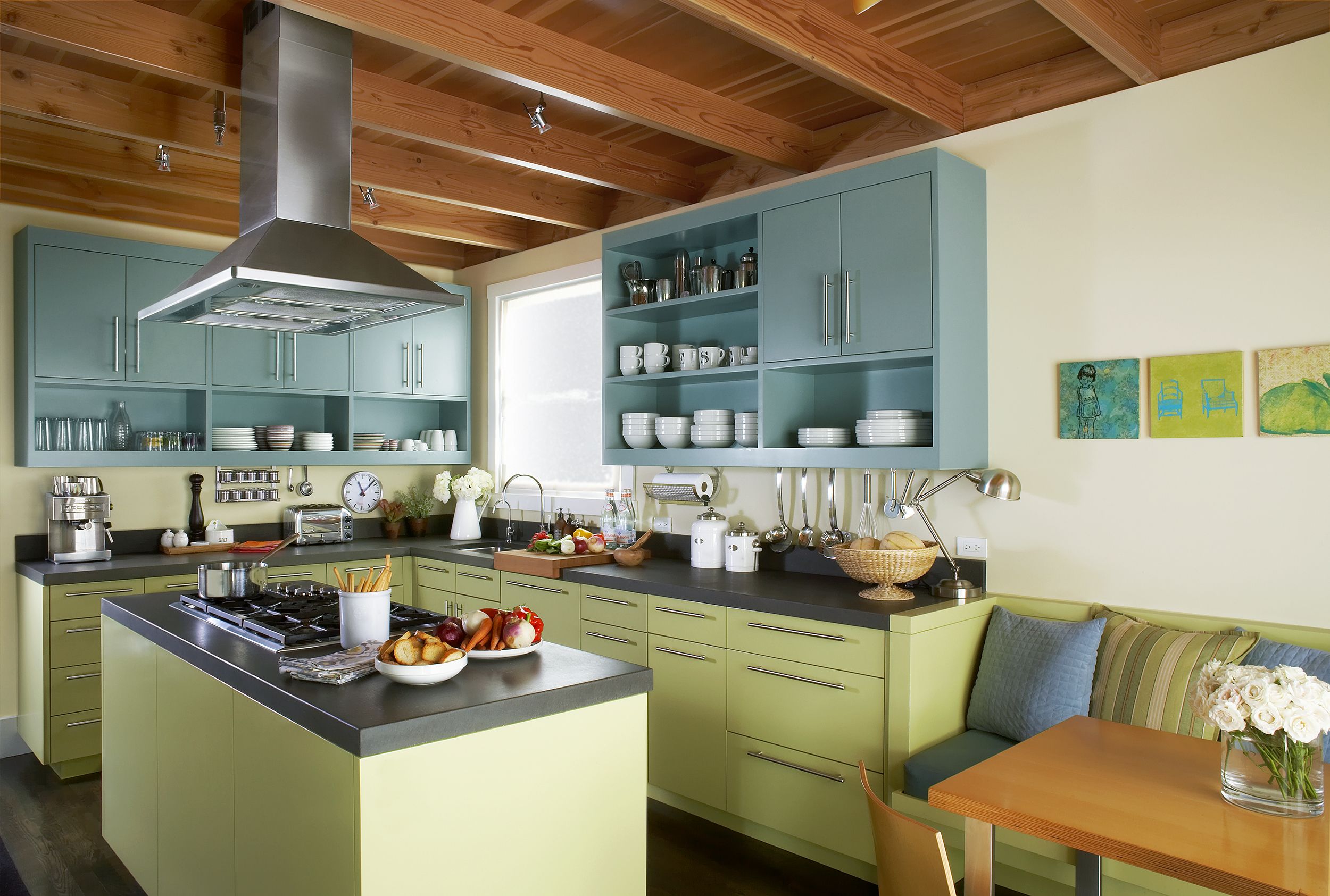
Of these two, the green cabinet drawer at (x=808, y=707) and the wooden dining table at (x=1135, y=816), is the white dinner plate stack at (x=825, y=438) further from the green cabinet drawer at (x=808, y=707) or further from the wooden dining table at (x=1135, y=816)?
the wooden dining table at (x=1135, y=816)

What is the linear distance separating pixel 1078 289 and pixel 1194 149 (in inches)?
21.7

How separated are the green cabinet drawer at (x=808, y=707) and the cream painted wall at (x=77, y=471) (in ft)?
9.90

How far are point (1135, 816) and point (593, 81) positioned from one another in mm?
2753

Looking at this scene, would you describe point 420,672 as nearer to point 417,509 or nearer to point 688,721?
point 688,721

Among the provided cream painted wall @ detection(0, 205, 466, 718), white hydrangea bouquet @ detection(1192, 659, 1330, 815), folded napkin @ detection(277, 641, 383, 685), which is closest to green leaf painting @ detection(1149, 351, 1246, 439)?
white hydrangea bouquet @ detection(1192, 659, 1330, 815)

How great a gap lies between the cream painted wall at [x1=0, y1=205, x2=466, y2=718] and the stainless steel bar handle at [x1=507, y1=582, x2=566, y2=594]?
5.21 ft

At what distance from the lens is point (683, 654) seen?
363 cm

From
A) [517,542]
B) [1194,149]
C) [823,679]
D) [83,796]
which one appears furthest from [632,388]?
[83,796]

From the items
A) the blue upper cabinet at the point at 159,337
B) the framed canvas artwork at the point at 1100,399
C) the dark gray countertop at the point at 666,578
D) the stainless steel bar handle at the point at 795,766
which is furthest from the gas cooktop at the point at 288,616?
the framed canvas artwork at the point at 1100,399

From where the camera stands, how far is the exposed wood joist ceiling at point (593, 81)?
2.81 m

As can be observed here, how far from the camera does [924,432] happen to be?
11.1 feet

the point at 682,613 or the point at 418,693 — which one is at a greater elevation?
the point at 418,693

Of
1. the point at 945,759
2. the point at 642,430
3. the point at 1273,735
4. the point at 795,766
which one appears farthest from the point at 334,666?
the point at 642,430

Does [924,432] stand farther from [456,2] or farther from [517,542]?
[517,542]
